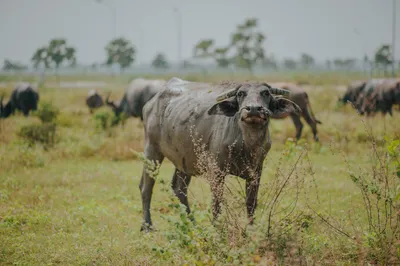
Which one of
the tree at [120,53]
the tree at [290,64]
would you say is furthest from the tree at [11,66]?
the tree at [290,64]

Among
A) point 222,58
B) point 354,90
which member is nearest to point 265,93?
point 354,90

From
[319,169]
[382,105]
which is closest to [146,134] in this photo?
[319,169]

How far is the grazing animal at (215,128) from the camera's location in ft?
16.9

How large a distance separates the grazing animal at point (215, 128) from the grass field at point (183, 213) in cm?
26

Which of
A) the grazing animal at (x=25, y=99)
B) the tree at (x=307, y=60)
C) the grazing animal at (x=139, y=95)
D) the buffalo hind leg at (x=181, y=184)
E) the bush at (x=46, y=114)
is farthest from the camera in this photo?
the tree at (x=307, y=60)

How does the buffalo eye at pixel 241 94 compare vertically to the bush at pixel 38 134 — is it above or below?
above

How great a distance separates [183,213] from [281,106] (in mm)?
1950

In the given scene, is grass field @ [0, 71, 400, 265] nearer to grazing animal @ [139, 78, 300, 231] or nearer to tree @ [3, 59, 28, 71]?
grazing animal @ [139, 78, 300, 231]

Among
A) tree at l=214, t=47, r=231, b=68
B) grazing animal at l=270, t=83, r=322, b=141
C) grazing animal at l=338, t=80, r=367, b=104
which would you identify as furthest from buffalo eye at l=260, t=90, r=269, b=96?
tree at l=214, t=47, r=231, b=68

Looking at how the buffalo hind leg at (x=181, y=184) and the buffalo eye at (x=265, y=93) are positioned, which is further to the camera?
the buffalo hind leg at (x=181, y=184)

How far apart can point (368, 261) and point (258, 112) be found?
1.72m

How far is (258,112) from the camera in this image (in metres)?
4.82

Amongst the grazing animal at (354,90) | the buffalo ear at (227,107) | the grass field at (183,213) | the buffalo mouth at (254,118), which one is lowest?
the grass field at (183,213)

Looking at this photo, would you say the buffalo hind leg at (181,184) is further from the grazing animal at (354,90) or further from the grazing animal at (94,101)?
the grazing animal at (94,101)
